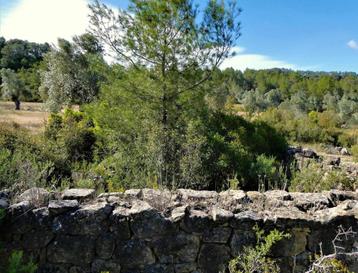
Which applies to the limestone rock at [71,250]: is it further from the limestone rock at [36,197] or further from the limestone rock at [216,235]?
the limestone rock at [216,235]

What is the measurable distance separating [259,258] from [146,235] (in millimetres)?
1060

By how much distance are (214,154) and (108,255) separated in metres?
4.09

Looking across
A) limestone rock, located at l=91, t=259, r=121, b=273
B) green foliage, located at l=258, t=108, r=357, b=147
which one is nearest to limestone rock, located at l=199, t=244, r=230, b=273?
limestone rock, located at l=91, t=259, r=121, b=273

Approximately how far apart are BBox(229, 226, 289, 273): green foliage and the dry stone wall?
0.33 ft

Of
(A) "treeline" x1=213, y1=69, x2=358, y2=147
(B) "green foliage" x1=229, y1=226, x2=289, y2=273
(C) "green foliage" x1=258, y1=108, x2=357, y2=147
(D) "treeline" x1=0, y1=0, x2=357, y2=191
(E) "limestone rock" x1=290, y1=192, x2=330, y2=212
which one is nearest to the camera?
(B) "green foliage" x1=229, y1=226, x2=289, y2=273

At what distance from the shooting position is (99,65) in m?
8.22

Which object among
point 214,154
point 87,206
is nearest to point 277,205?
point 87,206

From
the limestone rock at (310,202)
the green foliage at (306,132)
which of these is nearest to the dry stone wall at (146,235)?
the limestone rock at (310,202)

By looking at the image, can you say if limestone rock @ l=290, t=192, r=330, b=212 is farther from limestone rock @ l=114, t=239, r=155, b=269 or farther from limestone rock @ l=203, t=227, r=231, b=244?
limestone rock @ l=114, t=239, r=155, b=269

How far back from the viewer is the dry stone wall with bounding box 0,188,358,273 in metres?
3.23

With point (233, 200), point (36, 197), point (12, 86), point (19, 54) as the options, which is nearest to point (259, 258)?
point (233, 200)

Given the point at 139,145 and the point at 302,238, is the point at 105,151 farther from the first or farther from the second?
the point at 302,238

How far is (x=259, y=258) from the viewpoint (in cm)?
304

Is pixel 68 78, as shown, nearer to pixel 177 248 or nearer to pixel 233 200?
pixel 233 200
